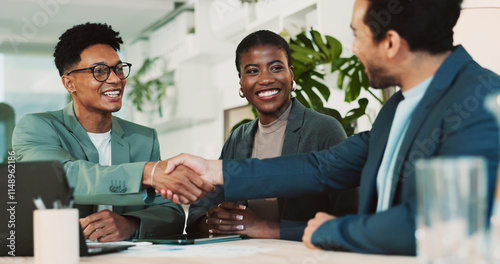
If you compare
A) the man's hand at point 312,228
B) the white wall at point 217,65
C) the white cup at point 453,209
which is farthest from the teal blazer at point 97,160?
the white wall at point 217,65

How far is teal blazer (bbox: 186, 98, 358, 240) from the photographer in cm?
192

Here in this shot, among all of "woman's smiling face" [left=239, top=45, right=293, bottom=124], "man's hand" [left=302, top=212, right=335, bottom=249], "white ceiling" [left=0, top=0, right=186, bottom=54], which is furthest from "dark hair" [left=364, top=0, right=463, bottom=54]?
"white ceiling" [left=0, top=0, right=186, bottom=54]

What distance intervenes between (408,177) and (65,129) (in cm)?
144

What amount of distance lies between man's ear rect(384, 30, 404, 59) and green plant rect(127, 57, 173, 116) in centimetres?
409

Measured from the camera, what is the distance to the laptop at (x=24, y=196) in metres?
1.26

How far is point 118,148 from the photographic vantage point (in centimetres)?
219

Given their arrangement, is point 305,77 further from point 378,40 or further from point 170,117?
point 170,117

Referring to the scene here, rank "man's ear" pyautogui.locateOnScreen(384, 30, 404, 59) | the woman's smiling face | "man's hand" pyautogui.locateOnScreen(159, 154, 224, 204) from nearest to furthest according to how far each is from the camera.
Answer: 1. "man's ear" pyautogui.locateOnScreen(384, 30, 404, 59)
2. "man's hand" pyautogui.locateOnScreen(159, 154, 224, 204)
3. the woman's smiling face

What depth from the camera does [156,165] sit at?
71.4 inches

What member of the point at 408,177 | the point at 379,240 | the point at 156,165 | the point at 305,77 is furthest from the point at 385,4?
the point at 305,77

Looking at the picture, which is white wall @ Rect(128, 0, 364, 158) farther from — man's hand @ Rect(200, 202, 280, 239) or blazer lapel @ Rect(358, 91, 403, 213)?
blazer lapel @ Rect(358, 91, 403, 213)

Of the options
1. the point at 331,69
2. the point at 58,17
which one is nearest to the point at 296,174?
the point at 331,69

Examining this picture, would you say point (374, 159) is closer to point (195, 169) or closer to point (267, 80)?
point (195, 169)

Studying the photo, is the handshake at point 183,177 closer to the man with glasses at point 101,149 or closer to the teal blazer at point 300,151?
the man with glasses at point 101,149
